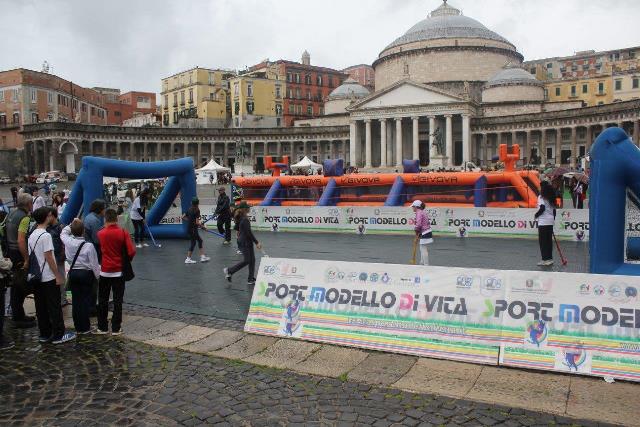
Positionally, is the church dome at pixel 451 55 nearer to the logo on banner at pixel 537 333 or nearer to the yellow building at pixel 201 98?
the yellow building at pixel 201 98

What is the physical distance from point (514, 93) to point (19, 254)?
7322cm

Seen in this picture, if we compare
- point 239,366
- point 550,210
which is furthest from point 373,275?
point 550,210

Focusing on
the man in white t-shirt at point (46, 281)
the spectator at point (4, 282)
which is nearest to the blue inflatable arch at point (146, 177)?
the spectator at point (4, 282)

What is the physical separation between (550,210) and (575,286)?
21.2ft

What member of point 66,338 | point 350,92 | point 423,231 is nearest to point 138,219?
point 423,231

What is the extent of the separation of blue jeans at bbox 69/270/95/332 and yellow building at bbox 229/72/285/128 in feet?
264

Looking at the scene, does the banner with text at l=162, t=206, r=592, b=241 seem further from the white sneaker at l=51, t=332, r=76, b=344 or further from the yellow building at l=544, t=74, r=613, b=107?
the yellow building at l=544, t=74, r=613, b=107

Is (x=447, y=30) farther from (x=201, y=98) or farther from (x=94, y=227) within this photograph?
(x=94, y=227)

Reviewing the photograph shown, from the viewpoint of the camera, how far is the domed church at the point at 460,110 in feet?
220

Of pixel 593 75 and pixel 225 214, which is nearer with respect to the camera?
pixel 225 214

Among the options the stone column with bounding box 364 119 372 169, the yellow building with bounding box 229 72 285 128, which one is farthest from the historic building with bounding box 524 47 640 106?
the yellow building with bounding box 229 72 285 128

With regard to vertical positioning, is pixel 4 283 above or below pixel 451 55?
below

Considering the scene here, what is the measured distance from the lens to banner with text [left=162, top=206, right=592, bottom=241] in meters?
18.1

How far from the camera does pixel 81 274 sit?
882 centimetres
